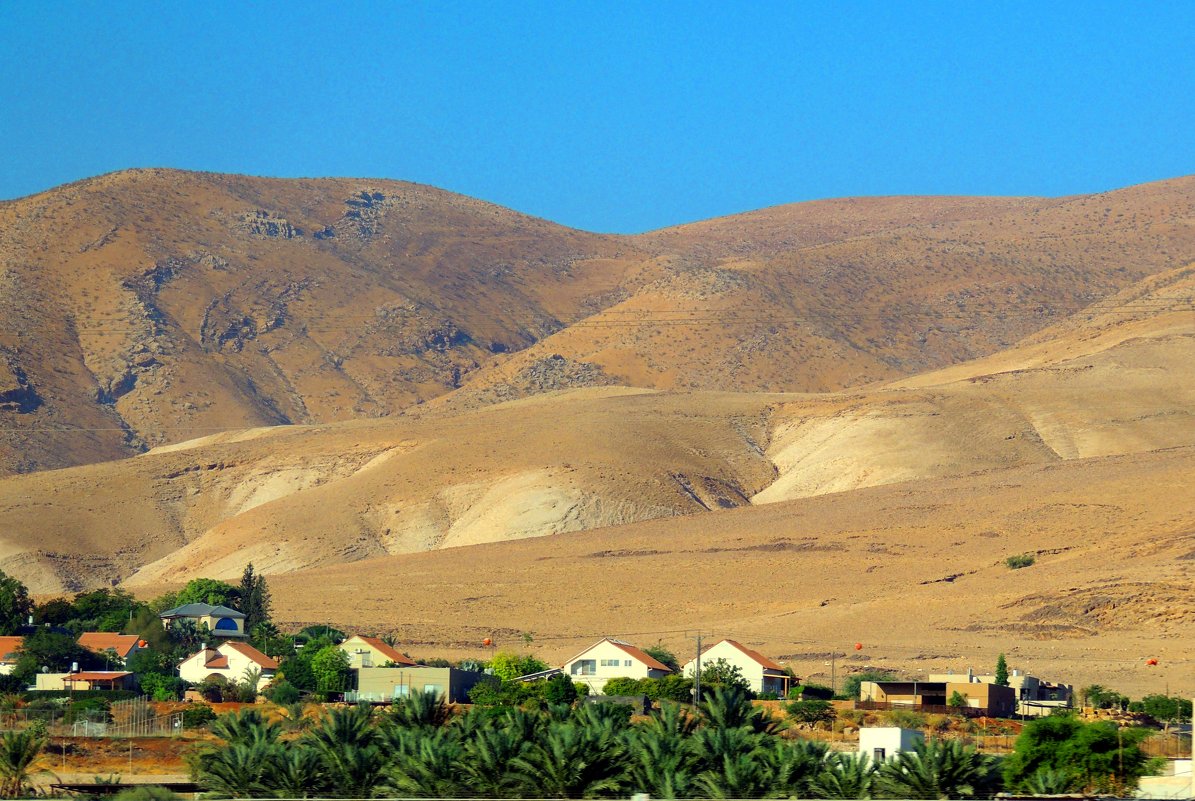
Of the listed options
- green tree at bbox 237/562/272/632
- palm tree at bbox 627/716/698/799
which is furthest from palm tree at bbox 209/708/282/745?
green tree at bbox 237/562/272/632

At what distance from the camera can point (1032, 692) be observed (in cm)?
6456

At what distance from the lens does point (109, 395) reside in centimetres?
19738

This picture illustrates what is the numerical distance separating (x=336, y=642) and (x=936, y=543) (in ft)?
128

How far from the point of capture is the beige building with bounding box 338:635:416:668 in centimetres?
6919

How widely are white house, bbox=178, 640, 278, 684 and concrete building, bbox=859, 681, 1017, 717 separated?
19.5m

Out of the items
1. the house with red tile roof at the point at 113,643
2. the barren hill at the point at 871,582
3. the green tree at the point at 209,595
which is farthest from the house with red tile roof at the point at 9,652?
the barren hill at the point at 871,582

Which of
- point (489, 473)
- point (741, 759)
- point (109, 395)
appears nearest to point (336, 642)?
point (741, 759)

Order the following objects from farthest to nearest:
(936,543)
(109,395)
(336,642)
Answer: (109,395) < (936,543) < (336,642)

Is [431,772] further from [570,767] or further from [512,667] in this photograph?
[512,667]

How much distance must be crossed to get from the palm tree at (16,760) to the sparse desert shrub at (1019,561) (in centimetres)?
A: 6843

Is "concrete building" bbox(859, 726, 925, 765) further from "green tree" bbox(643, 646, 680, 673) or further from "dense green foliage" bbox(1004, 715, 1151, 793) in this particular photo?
"green tree" bbox(643, 646, 680, 673)

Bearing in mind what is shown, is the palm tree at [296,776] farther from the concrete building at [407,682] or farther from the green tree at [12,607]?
the green tree at [12,607]

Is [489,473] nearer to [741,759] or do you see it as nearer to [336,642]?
[336,642]

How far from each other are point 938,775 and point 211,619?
→ 53349 millimetres
